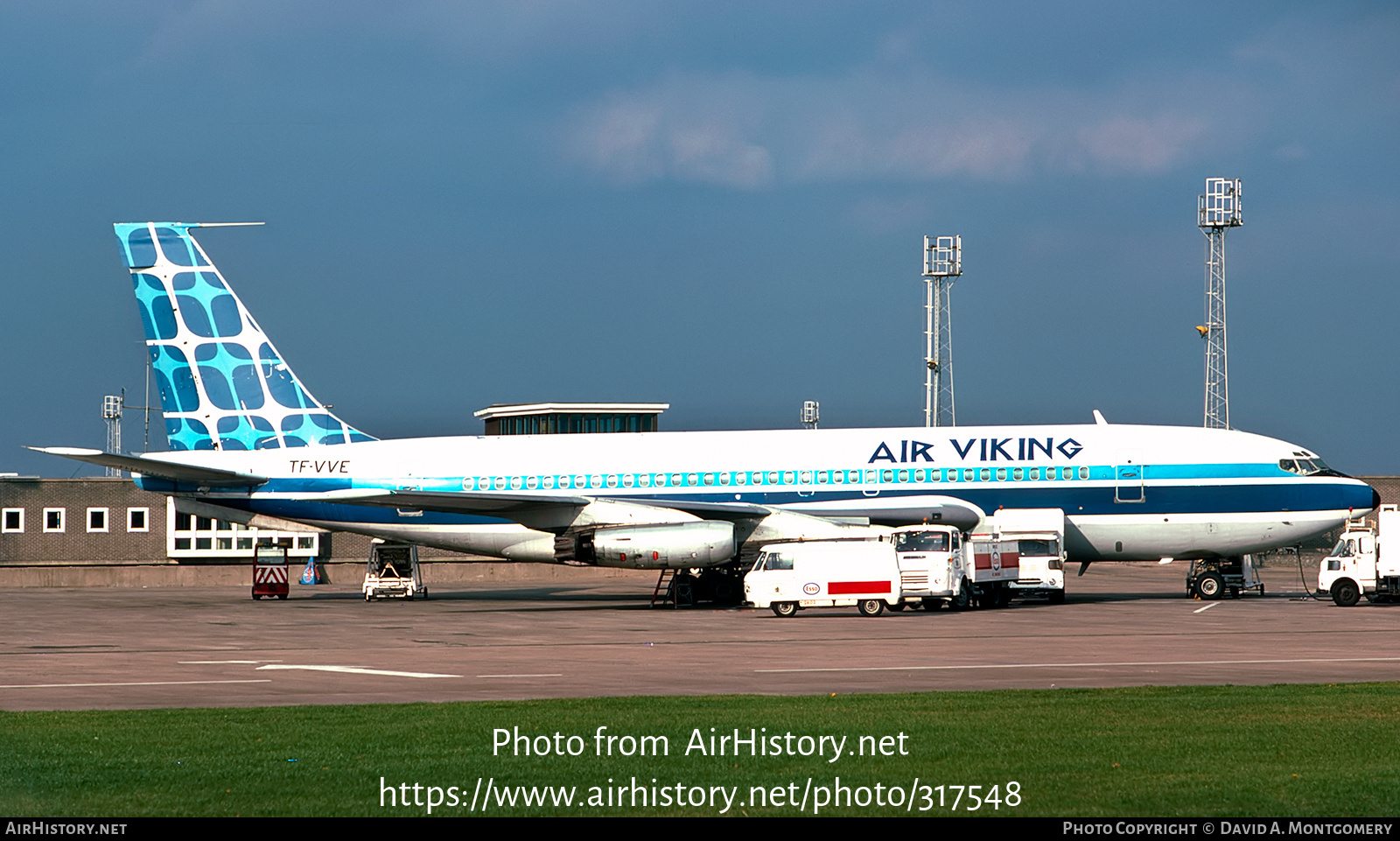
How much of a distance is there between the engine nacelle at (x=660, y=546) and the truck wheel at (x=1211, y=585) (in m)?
13.5

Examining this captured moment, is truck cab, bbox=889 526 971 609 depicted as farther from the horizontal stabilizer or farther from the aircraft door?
the horizontal stabilizer

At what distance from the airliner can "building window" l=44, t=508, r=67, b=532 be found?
2949 cm

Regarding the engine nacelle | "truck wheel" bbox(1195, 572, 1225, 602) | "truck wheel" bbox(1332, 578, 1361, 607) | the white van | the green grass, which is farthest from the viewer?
"truck wheel" bbox(1195, 572, 1225, 602)

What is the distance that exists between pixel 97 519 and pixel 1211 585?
175 ft

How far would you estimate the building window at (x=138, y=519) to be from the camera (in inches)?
2854

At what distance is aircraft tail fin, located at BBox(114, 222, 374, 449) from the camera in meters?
45.8

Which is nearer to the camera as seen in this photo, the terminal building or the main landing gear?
the main landing gear

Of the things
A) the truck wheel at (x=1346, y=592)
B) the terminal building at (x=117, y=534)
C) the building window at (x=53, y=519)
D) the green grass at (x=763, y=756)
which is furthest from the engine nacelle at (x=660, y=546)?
the building window at (x=53, y=519)

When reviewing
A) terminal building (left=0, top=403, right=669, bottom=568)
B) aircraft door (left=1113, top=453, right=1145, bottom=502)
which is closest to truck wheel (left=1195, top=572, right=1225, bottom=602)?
aircraft door (left=1113, top=453, right=1145, bottom=502)

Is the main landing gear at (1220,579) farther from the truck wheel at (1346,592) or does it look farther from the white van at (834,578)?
the white van at (834,578)

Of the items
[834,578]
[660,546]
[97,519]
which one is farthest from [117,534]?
[834,578]

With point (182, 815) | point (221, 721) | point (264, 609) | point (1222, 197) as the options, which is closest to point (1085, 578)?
point (1222, 197)

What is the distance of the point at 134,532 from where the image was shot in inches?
2864

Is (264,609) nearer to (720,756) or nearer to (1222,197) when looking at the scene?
(720,756)
